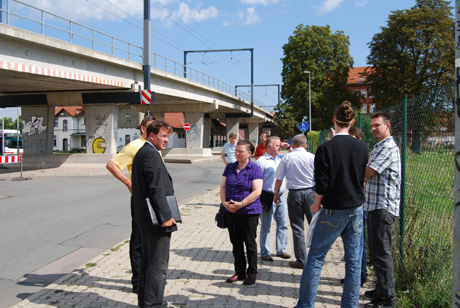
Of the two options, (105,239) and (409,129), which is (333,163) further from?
(105,239)

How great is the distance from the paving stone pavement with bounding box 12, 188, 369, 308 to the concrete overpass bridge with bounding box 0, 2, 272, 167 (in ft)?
44.3

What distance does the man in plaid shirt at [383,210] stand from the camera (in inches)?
157

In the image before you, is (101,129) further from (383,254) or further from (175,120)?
(175,120)

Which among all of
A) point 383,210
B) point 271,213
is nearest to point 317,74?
point 271,213

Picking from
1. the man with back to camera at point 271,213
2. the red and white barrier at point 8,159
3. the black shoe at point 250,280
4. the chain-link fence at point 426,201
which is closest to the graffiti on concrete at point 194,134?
the red and white barrier at point 8,159

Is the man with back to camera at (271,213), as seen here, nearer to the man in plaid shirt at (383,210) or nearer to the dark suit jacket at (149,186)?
the man in plaid shirt at (383,210)

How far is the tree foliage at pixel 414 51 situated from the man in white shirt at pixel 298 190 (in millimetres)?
34622

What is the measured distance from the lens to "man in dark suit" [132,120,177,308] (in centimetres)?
373

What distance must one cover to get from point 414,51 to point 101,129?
94.4ft

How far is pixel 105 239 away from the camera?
287 inches

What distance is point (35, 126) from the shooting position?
27.4 metres

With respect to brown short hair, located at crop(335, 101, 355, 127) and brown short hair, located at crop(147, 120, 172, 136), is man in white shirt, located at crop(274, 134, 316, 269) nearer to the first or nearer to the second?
brown short hair, located at crop(335, 101, 355, 127)

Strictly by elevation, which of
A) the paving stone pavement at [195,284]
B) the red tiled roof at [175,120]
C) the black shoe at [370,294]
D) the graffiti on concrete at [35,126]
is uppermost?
the red tiled roof at [175,120]

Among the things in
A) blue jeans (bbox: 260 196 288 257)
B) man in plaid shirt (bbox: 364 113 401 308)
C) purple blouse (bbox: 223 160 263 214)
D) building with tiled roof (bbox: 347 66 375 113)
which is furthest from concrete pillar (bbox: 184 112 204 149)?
man in plaid shirt (bbox: 364 113 401 308)
